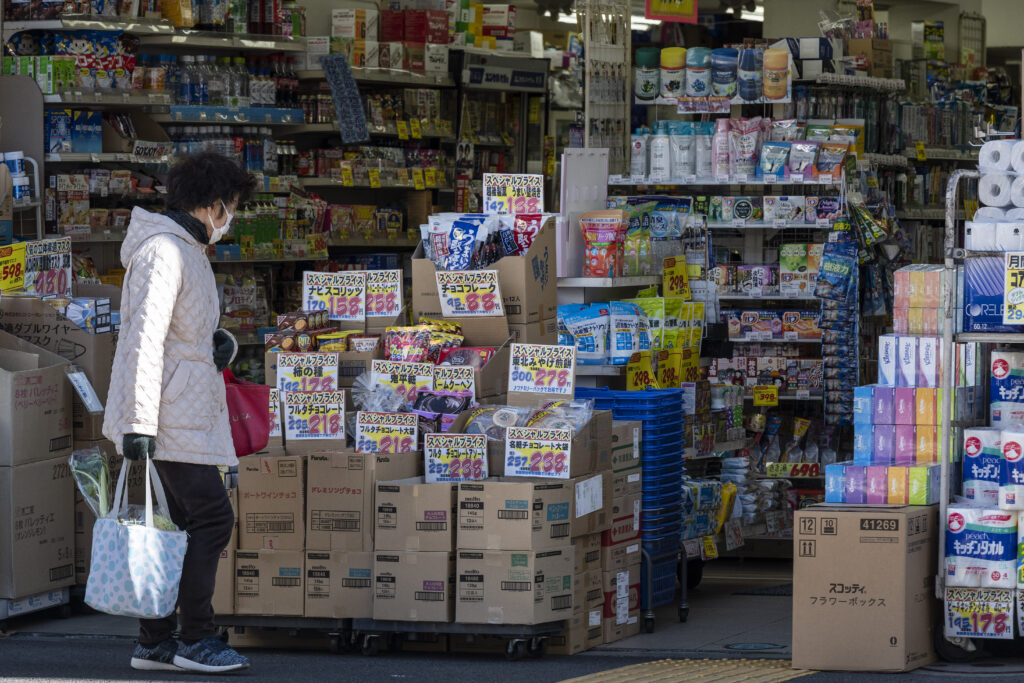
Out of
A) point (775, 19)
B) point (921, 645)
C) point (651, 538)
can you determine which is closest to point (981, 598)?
point (921, 645)

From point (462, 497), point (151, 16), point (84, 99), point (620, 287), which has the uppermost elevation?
point (151, 16)

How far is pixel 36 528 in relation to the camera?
6504 mm


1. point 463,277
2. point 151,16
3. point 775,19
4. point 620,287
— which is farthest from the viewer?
point 775,19

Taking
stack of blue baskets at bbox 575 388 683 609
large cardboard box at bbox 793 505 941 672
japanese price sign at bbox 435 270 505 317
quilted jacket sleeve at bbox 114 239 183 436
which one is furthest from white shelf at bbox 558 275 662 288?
quilted jacket sleeve at bbox 114 239 183 436

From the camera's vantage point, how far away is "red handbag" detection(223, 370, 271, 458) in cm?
557

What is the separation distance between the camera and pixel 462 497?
5.76m

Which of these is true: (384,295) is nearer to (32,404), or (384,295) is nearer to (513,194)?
(513,194)

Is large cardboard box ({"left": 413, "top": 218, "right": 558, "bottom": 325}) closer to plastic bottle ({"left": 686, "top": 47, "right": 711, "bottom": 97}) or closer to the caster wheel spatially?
the caster wheel

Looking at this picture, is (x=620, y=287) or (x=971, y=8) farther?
(x=971, y=8)

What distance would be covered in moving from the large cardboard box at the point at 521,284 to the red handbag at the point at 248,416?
1.23 meters

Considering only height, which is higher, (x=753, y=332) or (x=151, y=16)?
(x=151, y=16)

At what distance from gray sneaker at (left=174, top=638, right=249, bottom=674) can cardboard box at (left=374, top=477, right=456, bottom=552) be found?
0.76 metres

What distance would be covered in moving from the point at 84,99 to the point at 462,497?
12.1ft

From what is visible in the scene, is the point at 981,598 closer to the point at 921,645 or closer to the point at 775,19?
the point at 921,645
